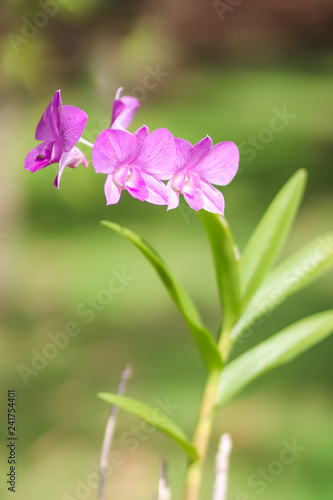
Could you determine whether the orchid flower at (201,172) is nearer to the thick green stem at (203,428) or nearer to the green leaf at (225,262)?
the green leaf at (225,262)

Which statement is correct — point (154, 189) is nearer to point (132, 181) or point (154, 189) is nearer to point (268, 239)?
point (132, 181)

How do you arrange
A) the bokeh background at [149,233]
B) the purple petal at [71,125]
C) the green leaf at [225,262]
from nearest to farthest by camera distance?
the purple petal at [71,125] → the green leaf at [225,262] → the bokeh background at [149,233]

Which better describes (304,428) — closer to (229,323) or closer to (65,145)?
(229,323)

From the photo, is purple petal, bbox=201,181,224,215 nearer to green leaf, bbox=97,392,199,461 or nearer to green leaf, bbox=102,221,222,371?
green leaf, bbox=102,221,222,371

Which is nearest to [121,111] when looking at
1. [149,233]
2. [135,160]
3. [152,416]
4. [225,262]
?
[135,160]

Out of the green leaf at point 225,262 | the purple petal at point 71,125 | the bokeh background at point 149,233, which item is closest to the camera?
the purple petal at point 71,125

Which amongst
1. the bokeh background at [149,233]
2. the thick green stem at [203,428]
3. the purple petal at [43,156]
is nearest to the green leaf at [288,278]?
the thick green stem at [203,428]

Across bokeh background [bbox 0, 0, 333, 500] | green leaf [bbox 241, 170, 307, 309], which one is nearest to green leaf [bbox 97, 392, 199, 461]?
green leaf [bbox 241, 170, 307, 309]
